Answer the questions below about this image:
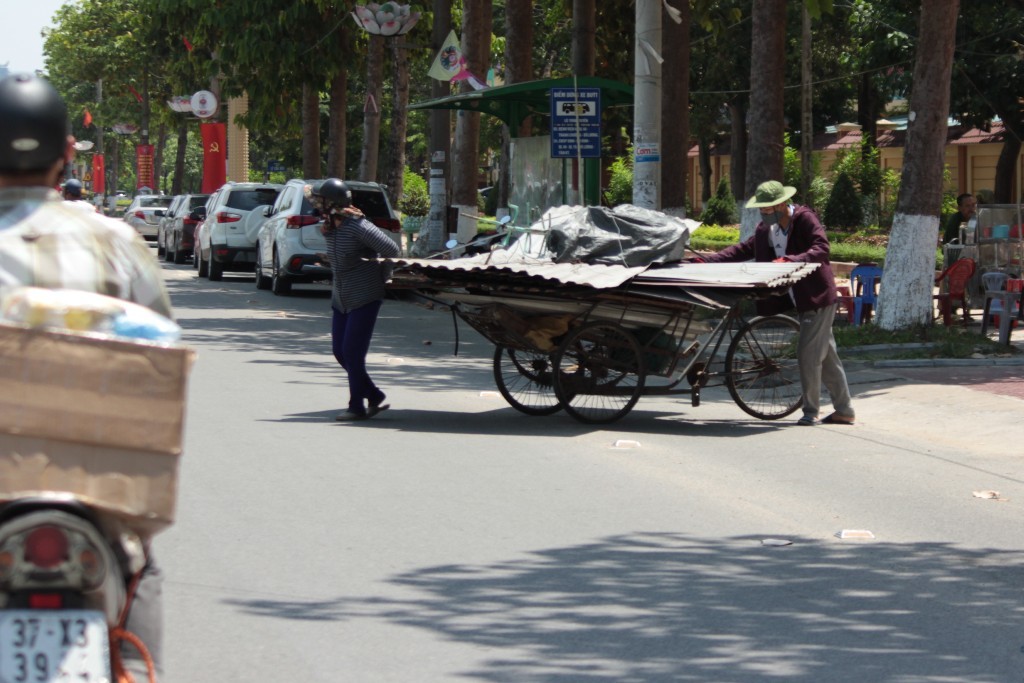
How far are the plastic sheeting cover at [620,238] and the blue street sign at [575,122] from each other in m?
8.71

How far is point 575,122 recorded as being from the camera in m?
20.5

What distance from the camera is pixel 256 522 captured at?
7816 millimetres

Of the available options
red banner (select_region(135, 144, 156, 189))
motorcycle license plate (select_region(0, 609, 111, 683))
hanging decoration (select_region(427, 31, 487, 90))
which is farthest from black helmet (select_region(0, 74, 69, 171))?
red banner (select_region(135, 144, 156, 189))

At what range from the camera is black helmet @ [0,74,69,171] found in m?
3.69

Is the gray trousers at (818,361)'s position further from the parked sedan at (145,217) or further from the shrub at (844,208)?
the parked sedan at (145,217)

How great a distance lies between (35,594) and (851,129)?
2488 inches

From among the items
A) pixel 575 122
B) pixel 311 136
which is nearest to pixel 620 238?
pixel 575 122

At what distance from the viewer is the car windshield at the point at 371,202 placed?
24.3 metres

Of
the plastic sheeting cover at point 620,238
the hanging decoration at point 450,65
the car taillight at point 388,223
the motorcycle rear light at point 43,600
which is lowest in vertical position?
the motorcycle rear light at point 43,600

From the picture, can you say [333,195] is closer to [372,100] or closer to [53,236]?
[53,236]

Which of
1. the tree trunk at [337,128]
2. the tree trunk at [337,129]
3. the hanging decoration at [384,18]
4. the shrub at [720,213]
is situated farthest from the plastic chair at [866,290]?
the shrub at [720,213]

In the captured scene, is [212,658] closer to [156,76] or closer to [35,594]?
[35,594]

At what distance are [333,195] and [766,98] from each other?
9.14m

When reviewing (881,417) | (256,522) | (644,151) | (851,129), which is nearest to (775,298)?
(881,417)
